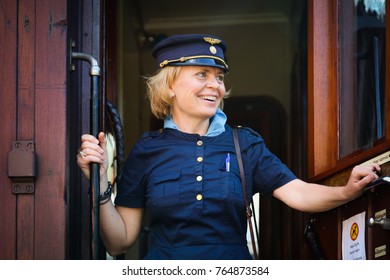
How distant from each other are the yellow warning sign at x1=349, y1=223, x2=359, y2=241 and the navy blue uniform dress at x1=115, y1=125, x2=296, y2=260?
32cm

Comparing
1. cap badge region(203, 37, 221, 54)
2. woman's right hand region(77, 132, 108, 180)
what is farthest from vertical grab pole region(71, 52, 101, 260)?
cap badge region(203, 37, 221, 54)

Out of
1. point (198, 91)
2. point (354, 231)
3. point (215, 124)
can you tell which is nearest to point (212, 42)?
point (198, 91)

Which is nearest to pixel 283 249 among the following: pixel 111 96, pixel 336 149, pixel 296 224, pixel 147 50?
pixel 296 224

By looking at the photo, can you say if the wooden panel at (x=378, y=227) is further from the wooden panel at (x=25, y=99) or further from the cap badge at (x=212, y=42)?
the wooden panel at (x=25, y=99)

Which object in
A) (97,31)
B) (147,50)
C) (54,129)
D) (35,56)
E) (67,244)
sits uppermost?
(147,50)

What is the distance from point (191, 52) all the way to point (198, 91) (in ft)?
0.57

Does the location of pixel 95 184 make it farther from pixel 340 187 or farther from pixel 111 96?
pixel 111 96

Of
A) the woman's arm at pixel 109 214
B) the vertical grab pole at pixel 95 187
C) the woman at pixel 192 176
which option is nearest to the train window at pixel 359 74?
the woman at pixel 192 176

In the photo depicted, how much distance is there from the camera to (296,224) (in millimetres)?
5953

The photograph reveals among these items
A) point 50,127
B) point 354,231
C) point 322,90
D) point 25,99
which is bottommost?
point 354,231

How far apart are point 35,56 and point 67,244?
782 mm

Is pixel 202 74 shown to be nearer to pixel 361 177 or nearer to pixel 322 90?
pixel 322 90

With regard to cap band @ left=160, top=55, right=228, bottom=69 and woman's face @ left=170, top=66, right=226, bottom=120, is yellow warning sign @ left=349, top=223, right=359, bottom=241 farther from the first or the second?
cap band @ left=160, top=55, right=228, bottom=69

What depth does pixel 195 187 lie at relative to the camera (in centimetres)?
314
